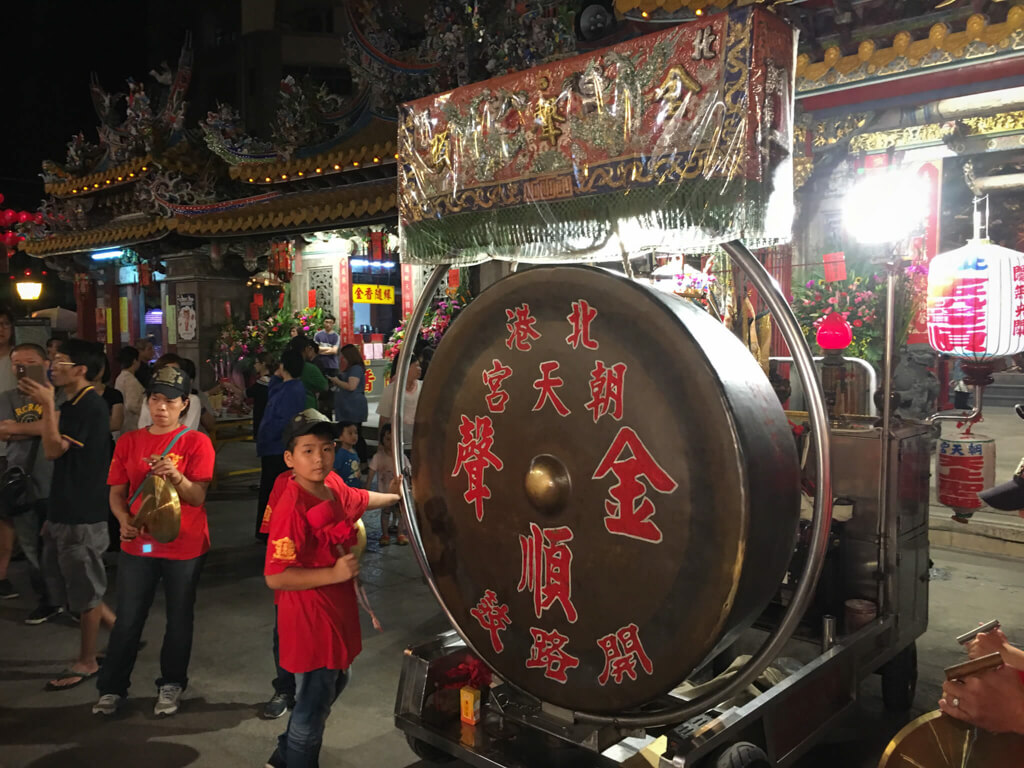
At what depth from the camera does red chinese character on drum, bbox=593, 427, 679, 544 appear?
220cm

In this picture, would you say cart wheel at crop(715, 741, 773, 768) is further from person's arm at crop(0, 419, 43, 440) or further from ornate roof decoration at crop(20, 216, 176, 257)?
ornate roof decoration at crop(20, 216, 176, 257)

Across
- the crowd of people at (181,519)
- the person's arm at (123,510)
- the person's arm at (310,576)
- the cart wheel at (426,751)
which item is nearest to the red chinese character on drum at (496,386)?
the crowd of people at (181,519)

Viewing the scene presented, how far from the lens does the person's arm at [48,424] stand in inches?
155

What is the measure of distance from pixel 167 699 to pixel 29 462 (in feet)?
6.69

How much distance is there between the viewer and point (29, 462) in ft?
15.7

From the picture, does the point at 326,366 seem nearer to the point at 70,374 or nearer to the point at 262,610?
the point at 262,610

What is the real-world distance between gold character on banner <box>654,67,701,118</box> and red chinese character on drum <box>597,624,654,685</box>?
59.1 inches

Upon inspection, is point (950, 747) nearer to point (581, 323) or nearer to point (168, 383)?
point (581, 323)

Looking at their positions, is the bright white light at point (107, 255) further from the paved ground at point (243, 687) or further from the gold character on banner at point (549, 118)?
the gold character on banner at point (549, 118)

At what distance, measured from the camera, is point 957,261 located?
4602 millimetres

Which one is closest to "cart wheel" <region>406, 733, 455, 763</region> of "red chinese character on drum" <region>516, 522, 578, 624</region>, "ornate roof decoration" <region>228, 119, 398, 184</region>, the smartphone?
"red chinese character on drum" <region>516, 522, 578, 624</region>

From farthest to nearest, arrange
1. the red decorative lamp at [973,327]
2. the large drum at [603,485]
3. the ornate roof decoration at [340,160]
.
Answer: the ornate roof decoration at [340,160] → the red decorative lamp at [973,327] → the large drum at [603,485]

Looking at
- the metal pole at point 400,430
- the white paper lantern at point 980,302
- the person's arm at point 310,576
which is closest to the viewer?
the person's arm at point 310,576

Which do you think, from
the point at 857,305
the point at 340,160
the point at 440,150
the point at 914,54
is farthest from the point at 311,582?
the point at 340,160
